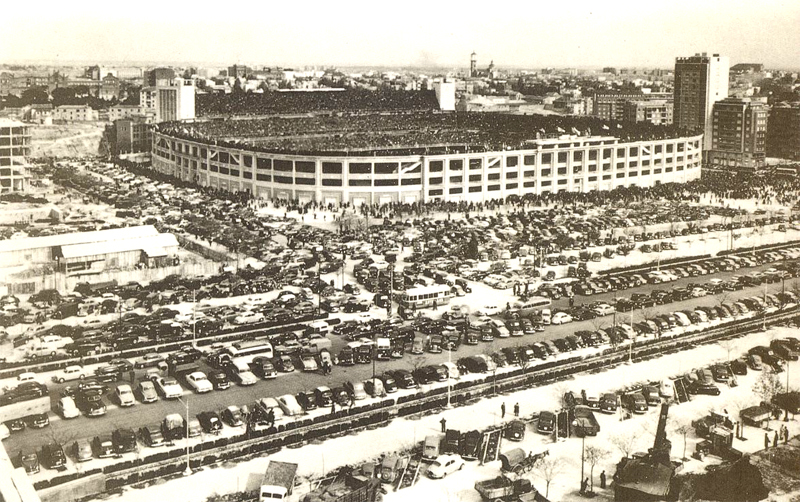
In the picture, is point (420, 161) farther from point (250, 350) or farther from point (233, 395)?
point (233, 395)

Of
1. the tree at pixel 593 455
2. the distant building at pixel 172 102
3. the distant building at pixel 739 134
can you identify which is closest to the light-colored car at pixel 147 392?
the tree at pixel 593 455

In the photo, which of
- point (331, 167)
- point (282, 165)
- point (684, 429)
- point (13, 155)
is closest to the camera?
point (684, 429)

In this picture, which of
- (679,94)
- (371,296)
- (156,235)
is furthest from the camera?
(679,94)

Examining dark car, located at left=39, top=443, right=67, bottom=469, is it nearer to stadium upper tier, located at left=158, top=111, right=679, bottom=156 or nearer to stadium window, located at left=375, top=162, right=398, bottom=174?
stadium window, located at left=375, top=162, right=398, bottom=174

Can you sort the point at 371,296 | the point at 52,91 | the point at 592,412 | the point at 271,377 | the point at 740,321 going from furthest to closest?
the point at 52,91
the point at 371,296
the point at 740,321
the point at 271,377
the point at 592,412

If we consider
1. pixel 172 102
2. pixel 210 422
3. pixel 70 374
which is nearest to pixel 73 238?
pixel 70 374

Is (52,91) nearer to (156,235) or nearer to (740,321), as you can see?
(156,235)

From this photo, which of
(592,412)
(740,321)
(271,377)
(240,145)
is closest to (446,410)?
(592,412)
